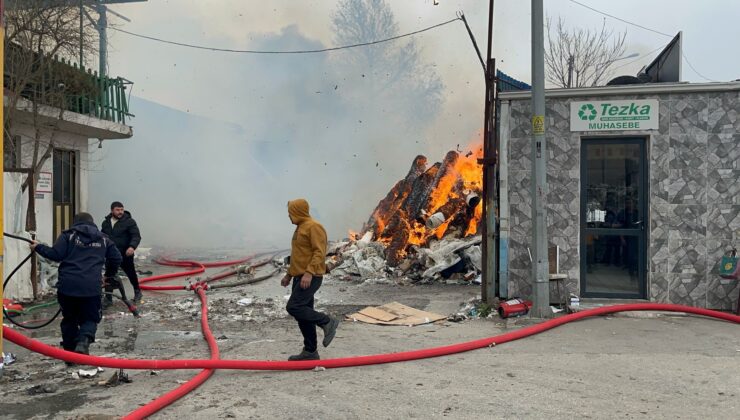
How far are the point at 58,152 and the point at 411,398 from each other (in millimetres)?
12653

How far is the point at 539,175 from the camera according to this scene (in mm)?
7773

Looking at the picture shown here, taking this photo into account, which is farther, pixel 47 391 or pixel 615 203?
pixel 615 203

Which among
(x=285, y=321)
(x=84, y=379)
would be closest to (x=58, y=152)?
(x=285, y=321)

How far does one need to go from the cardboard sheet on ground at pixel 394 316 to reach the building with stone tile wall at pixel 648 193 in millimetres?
1437

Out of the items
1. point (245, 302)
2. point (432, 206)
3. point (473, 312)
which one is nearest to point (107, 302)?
point (245, 302)

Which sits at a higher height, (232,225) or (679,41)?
(679,41)

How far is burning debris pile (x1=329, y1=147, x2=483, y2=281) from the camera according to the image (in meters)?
11.8

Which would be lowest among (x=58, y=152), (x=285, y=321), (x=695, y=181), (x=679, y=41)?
(x=285, y=321)

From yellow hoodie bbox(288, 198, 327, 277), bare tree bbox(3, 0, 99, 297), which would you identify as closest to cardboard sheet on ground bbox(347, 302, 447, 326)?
yellow hoodie bbox(288, 198, 327, 277)

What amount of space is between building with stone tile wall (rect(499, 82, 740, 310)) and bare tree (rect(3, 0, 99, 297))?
26.1ft

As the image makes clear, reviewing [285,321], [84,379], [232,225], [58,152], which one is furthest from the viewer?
[232,225]

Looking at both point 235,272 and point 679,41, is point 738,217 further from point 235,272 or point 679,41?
point 235,272

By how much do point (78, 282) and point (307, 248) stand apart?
227cm

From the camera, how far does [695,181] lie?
8.13 m
